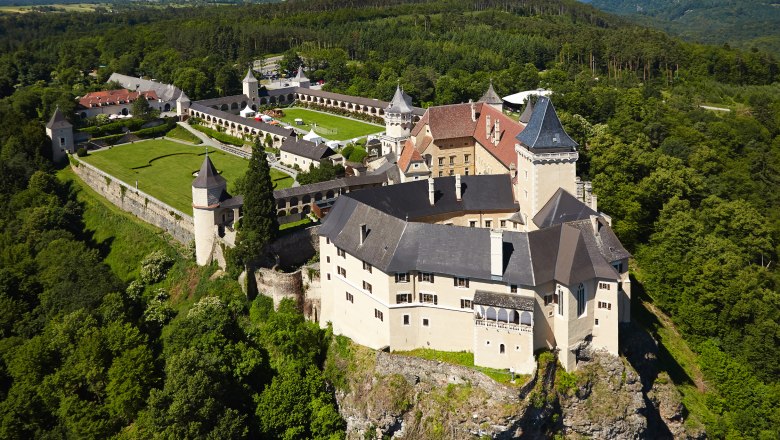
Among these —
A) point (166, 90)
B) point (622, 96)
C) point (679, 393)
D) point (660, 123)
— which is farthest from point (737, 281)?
point (166, 90)

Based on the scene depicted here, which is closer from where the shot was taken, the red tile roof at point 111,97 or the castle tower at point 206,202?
the castle tower at point 206,202

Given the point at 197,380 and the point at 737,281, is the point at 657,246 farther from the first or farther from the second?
the point at 197,380

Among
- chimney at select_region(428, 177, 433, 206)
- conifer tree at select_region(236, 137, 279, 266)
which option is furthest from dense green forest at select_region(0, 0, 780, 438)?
chimney at select_region(428, 177, 433, 206)

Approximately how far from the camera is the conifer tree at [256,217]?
2463 inches

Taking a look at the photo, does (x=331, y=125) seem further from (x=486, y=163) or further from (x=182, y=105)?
(x=486, y=163)

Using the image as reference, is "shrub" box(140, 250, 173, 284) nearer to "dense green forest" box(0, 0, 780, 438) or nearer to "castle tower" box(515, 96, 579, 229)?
"dense green forest" box(0, 0, 780, 438)

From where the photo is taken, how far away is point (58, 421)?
59.1 meters

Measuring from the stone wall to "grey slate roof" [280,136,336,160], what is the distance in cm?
1910

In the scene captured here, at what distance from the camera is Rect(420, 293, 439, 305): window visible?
5069 centimetres

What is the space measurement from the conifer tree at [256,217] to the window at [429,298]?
1784 cm

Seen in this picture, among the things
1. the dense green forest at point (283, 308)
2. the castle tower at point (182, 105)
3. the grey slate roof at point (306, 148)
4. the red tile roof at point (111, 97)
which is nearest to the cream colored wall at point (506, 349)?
the dense green forest at point (283, 308)

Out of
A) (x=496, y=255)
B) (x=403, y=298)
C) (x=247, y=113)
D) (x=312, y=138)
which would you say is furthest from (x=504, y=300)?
(x=247, y=113)

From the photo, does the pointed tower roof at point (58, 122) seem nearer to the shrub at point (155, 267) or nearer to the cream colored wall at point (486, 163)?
the shrub at point (155, 267)

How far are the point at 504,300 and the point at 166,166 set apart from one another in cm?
6544
